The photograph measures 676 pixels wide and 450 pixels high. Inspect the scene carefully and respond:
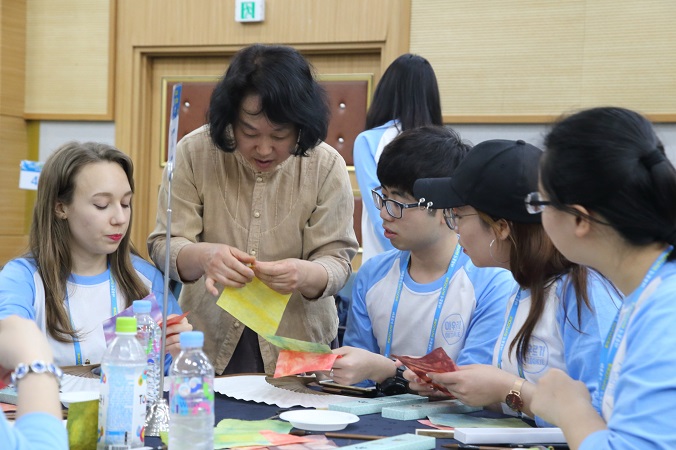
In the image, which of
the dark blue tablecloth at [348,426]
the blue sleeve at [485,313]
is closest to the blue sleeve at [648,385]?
the dark blue tablecloth at [348,426]

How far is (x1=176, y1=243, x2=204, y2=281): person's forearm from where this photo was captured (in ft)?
7.44

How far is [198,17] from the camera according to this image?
17.5 ft

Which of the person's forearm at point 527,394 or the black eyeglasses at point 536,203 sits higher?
the black eyeglasses at point 536,203

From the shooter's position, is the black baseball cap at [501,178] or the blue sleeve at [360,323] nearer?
the black baseball cap at [501,178]

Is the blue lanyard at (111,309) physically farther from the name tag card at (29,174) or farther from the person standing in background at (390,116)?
the name tag card at (29,174)

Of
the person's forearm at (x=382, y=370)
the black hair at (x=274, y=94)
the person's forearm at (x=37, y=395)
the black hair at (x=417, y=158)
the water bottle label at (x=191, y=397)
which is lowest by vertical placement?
the person's forearm at (x=382, y=370)

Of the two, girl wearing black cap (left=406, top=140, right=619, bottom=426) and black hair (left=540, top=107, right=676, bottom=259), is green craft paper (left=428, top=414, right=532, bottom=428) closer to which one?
girl wearing black cap (left=406, top=140, right=619, bottom=426)

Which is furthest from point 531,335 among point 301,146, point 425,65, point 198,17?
point 198,17

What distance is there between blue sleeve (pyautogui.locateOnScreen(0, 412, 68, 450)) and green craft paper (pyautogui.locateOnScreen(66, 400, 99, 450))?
25 cm

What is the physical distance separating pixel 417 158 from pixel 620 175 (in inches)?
43.6

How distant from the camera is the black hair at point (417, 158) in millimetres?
2371

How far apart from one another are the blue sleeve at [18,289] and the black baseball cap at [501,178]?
1158 mm

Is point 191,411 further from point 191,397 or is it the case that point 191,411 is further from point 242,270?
point 242,270

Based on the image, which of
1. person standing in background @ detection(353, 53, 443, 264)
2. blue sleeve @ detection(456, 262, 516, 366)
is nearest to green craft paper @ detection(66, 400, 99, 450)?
blue sleeve @ detection(456, 262, 516, 366)
